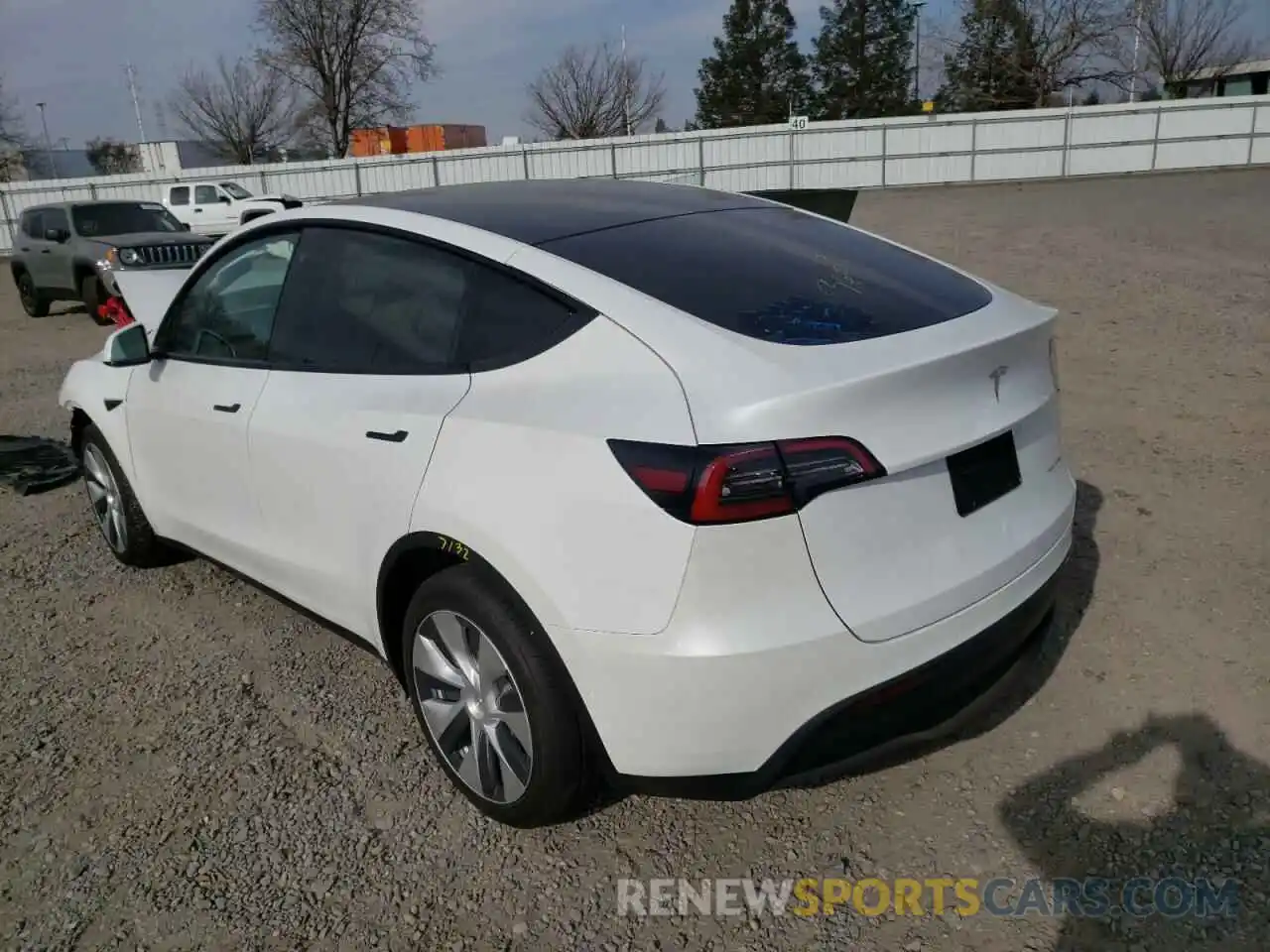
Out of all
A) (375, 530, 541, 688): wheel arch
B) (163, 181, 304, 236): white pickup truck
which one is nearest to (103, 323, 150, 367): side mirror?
(375, 530, 541, 688): wheel arch

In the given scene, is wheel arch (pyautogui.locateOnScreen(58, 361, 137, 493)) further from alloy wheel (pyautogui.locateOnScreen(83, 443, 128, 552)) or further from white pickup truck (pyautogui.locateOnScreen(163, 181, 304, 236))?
white pickup truck (pyautogui.locateOnScreen(163, 181, 304, 236))

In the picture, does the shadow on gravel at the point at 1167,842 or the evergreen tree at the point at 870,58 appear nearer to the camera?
the shadow on gravel at the point at 1167,842

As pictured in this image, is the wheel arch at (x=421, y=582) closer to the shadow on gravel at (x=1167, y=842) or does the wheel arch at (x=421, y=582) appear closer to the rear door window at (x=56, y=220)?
the shadow on gravel at (x=1167, y=842)

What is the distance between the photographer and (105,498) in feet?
15.1

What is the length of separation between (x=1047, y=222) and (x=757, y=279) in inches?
663

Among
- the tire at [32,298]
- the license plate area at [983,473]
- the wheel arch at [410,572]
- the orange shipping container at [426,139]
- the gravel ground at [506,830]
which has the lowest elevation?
the gravel ground at [506,830]

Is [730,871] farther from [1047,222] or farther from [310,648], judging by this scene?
[1047,222]

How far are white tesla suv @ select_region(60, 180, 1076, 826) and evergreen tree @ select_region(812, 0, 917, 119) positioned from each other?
53965 mm

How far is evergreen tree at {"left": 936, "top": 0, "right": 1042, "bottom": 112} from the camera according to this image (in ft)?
154

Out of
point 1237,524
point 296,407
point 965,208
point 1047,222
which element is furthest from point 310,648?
point 965,208

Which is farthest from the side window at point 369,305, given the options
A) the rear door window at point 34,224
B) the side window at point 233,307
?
the rear door window at point 34,224

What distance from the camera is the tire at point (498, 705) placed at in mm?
2346

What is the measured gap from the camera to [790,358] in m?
2.21

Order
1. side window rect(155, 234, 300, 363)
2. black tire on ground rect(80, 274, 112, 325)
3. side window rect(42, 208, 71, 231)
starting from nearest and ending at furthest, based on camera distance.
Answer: side window rect(155, 234, 300, 363) → black tire on ground rect(80, 274, 112, 325) → side window rect(42, 208, 71, 231)
